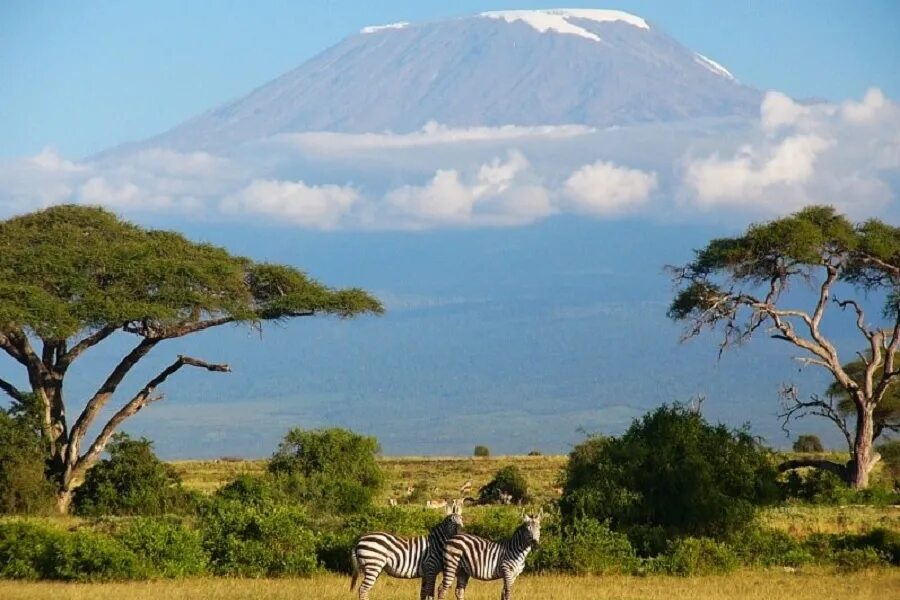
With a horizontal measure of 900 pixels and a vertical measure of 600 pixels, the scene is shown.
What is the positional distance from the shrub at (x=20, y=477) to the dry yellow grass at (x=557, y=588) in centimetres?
1183

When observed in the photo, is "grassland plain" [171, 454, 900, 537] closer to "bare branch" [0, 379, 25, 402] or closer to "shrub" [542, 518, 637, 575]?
"shrub" [542, 518, 637, 575]

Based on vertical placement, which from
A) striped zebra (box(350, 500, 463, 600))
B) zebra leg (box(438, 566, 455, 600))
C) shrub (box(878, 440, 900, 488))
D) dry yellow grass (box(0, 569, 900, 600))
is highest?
shrub (box(878, 440, 900, 488))

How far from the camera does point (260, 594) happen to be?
999 inches

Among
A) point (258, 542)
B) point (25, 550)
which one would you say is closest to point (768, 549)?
point (258, 542)

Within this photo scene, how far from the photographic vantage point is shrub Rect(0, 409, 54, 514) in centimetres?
3950

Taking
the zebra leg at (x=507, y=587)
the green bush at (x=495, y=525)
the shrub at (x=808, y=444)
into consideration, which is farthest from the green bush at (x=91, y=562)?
the shrub at (x=808, y=444)

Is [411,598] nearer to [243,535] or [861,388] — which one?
[243,535]

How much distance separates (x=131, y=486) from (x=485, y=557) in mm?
19229

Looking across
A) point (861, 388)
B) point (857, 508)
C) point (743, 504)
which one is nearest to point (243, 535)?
point (743, 504)

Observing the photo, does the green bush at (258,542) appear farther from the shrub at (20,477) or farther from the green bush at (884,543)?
the green bush at (884,543)

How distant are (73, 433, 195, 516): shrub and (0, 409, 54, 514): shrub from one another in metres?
1.31

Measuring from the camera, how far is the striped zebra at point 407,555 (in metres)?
23.7

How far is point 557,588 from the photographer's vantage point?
26891 millimetres

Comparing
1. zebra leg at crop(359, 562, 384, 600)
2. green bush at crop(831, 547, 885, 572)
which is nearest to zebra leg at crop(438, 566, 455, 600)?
zebra leg at crop(359, 562, 384, 600)
